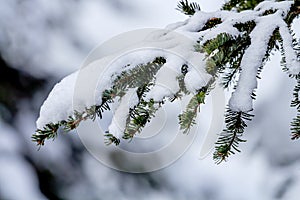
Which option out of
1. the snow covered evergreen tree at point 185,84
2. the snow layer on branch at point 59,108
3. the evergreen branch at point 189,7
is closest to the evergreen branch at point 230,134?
the snow covered evergreen tree at point 185,84

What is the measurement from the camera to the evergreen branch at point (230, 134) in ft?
2.29

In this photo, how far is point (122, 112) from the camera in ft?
2.15

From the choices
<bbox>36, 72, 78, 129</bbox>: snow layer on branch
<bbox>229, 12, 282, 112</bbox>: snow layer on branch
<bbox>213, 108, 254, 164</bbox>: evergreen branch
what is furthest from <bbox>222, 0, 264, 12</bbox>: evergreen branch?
<bbox>36, 72, 78, 129</bbox>: snow layer on branch

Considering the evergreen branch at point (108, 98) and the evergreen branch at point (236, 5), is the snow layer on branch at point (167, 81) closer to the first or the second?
the evergreen branch at point (108, 98)

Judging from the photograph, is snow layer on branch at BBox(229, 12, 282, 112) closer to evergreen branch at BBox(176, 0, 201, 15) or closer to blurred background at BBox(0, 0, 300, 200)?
evergreen branch at BBox(176, 0, 201, 15)

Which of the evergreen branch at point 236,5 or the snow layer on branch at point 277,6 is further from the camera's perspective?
the evergreen branch at point 236,5

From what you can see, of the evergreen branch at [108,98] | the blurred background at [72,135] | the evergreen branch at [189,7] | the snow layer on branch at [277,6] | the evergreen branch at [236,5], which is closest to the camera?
the evergreen branch at [108,98]

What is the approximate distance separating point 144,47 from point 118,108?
17 centimetres

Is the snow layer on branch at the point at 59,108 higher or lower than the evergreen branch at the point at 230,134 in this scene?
lower

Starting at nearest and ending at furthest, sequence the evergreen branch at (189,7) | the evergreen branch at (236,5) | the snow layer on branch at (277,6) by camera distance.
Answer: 1. the snow layer on branch at (277,6)
2. the evergreen branch at (189,7)
3. the evergreen branch at (236,5)

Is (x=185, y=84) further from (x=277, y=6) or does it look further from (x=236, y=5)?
(x=236, y=5)

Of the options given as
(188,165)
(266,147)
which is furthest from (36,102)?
(266,147)

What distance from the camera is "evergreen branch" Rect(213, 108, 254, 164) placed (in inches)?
27.5

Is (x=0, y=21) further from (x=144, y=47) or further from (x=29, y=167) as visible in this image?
(x=144, y=47)
